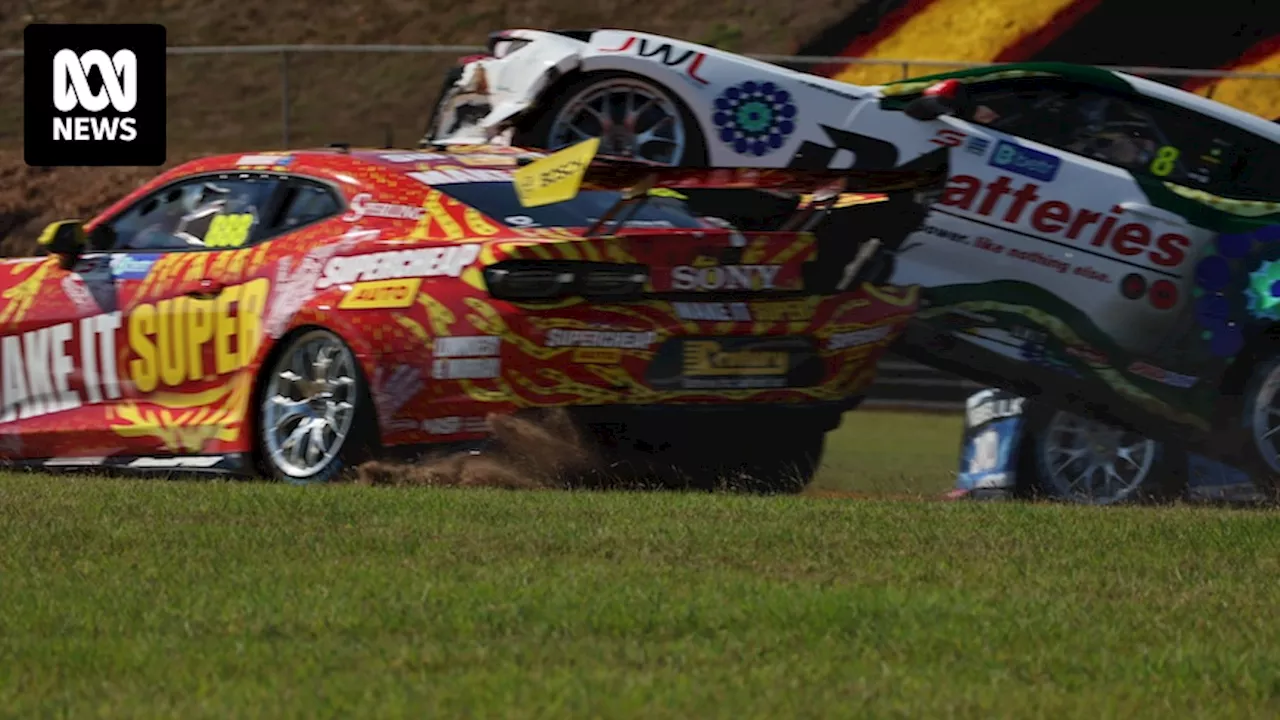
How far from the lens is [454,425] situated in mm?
8906

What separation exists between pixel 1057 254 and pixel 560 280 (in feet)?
8.68

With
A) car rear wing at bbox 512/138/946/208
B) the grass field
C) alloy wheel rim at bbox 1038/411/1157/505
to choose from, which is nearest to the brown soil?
alloy wheel rim at bbox 1038/411/1157/505

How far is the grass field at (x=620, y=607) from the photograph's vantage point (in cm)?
475

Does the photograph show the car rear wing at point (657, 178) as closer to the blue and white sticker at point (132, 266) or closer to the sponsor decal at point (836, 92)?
the sponsor decal at point (836, 92)

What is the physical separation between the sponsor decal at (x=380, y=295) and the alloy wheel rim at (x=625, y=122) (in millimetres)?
2366

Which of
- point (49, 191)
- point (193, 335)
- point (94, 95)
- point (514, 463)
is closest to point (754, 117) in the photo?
point (514, 463)

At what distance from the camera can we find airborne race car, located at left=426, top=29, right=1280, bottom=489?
1020cm

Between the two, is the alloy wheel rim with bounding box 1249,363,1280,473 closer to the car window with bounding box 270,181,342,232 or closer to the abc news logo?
the car window with bounding box 270,181,342,232

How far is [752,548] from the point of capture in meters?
6.79

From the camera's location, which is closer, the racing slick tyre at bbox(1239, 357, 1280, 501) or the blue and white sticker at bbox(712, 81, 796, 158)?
the racing slick tyre at bbox(1239, 357, 1280, 501)

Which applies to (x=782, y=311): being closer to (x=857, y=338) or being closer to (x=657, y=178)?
(x=857, y=338)

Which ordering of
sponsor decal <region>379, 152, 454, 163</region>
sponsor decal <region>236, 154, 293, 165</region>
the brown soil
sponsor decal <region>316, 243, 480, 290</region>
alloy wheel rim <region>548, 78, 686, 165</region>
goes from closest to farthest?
sponsor decal <region>316, 243, 480, 290</region> < sponsor decal <region>379, 152, 454, 163</region> < sponsor decal <region>236, 154, 293, 165</region> < alloy wheel rim <region>548, 78, 686, 165</region> < the brown soil

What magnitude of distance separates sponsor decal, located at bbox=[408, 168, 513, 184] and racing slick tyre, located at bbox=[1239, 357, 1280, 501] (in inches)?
126

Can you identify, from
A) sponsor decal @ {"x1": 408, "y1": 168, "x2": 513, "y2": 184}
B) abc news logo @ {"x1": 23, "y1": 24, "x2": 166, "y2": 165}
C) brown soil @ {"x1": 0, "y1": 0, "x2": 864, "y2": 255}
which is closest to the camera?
sponsor decal @ {"x1": 408, "y1": 168, "x2": 513, "y2": 184}
